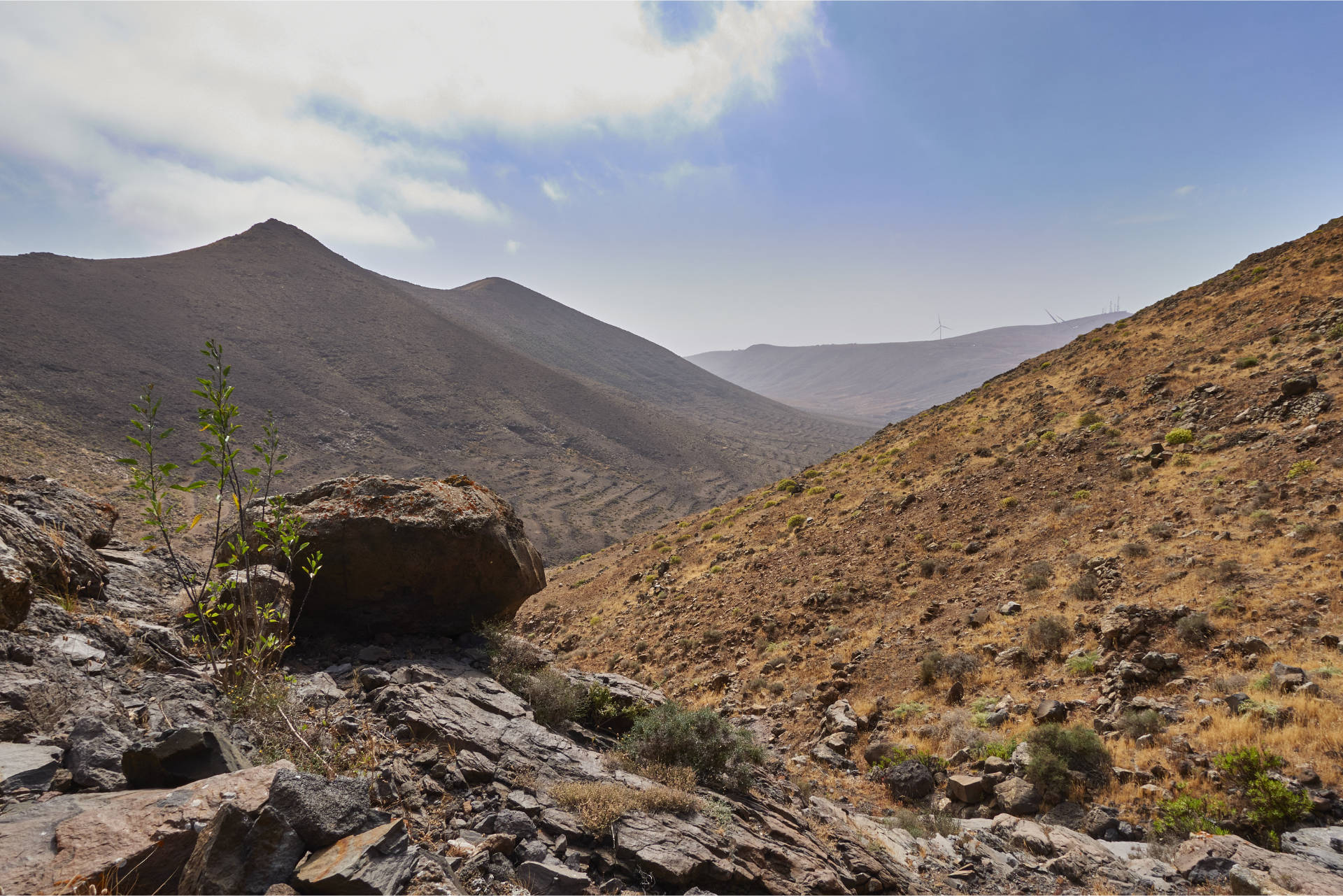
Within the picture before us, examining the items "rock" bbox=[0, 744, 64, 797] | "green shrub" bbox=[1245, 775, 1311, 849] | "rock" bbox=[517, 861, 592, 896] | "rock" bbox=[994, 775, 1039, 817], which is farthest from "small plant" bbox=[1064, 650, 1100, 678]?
"rock" bbox=[0, 744, 64, 797]

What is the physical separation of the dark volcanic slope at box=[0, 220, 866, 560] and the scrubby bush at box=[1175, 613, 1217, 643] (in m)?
36.9

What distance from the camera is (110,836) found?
9.39 ft

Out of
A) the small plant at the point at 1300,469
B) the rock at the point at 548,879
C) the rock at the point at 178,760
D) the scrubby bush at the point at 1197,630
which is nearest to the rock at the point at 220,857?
the rock at the point at 178,760

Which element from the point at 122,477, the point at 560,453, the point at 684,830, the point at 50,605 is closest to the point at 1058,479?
the point at 684,830

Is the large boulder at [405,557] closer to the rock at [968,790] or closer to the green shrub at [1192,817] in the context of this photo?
the rock at [968,790]

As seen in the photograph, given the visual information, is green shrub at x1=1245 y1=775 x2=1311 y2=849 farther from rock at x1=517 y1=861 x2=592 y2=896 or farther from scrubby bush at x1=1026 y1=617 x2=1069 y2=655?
rock at x1=517 y1=861 x2=592 y2=896

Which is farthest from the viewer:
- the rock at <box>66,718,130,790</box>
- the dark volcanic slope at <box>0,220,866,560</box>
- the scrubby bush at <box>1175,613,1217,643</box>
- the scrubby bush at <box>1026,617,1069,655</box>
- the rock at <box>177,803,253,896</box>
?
the dark volcanic slope at <box>0,220,866,560</box>

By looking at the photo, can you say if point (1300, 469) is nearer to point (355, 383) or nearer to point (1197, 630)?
point (1197, 630)

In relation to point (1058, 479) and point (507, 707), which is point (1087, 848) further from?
point (1058, 479)

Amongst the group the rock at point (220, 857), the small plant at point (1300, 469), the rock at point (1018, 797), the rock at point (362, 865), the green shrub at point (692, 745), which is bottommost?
the rock at point (1018, 797)

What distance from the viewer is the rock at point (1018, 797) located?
7492mm

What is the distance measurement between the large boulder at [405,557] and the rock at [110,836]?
484 centimetres

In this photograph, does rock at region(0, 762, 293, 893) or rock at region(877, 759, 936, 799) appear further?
rock at region(877, 759, 936, 799)

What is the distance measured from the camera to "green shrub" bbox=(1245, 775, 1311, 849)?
6.12m
